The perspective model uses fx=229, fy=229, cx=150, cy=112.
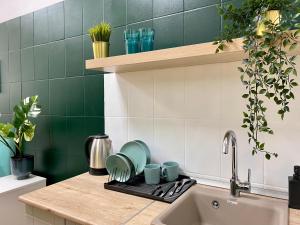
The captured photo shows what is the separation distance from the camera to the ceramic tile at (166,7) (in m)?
1.26

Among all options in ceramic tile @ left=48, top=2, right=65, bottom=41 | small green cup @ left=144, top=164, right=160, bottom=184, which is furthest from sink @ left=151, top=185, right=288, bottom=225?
ceramic tile @ left=48, top=2, right=65, bottom=41

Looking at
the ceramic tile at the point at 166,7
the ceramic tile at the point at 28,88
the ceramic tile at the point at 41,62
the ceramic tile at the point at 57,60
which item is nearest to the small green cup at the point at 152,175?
the ceramic tile at the point at 166,7

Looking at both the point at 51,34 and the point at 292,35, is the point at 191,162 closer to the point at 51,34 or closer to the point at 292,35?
the point at 292,35

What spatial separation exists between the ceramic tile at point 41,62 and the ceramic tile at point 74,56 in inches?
10.3

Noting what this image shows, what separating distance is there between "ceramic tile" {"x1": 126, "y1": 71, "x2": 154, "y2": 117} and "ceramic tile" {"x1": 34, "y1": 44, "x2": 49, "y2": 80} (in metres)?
0.88

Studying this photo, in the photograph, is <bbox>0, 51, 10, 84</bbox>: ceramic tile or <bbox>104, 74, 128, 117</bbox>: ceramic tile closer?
<bbox>104, 74, 128, 117</bbox>: ceramic tile

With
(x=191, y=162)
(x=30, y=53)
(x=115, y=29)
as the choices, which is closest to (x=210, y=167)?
(x=191, y=162)

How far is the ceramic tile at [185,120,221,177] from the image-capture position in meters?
1.17

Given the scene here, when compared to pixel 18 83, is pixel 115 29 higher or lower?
higher

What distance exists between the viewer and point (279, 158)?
3.36ft

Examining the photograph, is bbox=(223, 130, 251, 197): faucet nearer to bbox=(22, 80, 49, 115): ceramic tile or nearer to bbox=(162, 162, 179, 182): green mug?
bbox=(162, 162, 179, 182): green mug

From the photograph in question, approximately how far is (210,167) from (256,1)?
2.56 ft

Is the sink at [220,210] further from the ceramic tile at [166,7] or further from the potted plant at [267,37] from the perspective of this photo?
the ceramic tile at [166,7]

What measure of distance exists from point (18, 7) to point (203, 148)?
2.12m
